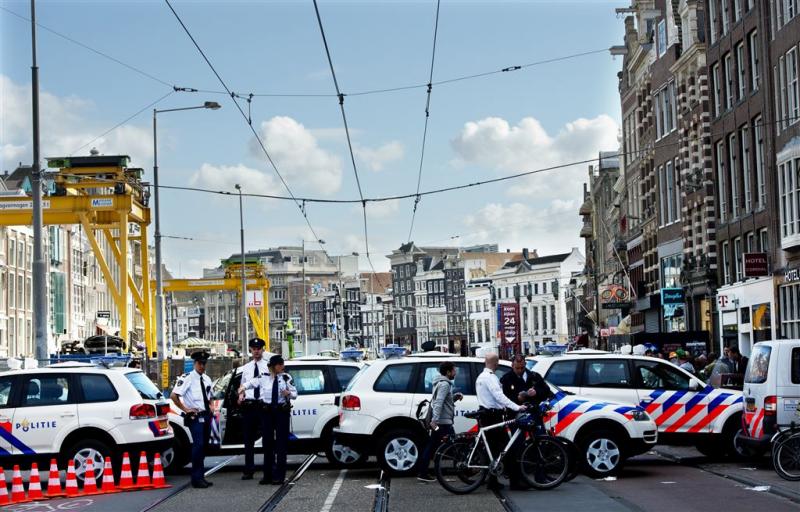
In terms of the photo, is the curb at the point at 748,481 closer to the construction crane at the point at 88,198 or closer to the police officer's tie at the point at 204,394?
the police officer's tie at the point at 204,394

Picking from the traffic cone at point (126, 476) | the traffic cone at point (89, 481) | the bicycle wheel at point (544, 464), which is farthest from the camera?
the traffic cone at point (126, 476)

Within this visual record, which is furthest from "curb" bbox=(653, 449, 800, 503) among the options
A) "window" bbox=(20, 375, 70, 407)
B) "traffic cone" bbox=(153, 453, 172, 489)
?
"window" bbox=(20, 375, 70, 407)

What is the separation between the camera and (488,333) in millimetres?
164875

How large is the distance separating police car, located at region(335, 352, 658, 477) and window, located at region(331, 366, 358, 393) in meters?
2.03

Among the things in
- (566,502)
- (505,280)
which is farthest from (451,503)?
(505,280)

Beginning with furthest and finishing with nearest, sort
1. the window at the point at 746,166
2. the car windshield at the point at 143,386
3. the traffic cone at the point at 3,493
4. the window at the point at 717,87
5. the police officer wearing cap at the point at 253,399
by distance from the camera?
the window at the point at 717,87
the window at the point at 746,166
the car windshield at the point at 143,386
the police officer wearing cap at the point at 253,399
the traffic cone at the point at 3,493

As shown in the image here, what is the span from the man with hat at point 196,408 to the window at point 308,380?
3.33m

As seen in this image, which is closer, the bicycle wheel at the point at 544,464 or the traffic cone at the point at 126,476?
the bicycle wheel at the point at 544,464

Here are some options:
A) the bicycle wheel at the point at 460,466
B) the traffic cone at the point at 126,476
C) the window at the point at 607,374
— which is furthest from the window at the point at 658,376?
the traffic cone at the point at 126,476

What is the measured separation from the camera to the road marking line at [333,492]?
15812 mm

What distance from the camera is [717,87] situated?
46000 millimetres

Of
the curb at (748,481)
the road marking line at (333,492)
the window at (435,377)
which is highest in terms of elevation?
the window at (435,377)

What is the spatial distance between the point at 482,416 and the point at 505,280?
144 m

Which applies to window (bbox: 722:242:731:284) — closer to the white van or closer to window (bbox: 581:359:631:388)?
window (bbox: 581:359:631:388)
